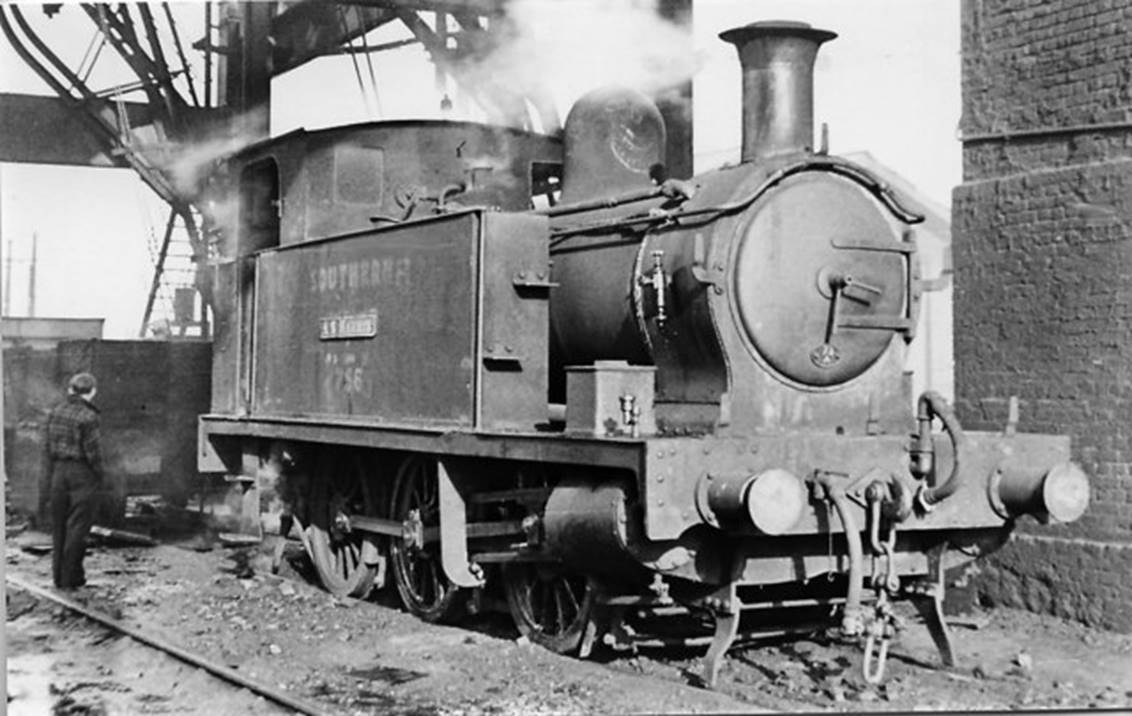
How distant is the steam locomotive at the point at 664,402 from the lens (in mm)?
5469

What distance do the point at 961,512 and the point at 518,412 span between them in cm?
209

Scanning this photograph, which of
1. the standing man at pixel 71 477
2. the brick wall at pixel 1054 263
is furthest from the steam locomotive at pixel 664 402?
the standing man at pixel 71 477

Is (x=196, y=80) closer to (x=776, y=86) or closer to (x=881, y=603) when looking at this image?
(x=776, y=86)

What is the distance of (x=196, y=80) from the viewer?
33.8 ft

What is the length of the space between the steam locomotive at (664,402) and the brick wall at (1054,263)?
107 centimetres

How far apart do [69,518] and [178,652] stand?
2.22 metres

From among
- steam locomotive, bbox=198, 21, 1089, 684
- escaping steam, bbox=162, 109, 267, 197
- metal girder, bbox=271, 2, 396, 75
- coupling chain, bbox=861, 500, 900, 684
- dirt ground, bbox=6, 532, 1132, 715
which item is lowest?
dirt ground, bbox=6, 532, 1132, 715

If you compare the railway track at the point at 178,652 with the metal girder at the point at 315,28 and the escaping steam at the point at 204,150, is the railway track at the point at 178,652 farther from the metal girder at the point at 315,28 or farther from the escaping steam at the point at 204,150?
the metal girder at the point at 315,28

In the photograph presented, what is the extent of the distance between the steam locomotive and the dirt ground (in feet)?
0.64

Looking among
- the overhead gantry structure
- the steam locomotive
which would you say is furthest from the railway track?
the overhead gantry structure

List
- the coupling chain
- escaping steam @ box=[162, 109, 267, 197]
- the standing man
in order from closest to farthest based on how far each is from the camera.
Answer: the coupling chain
the standing man
escaping steam @ box=[162, 109, 267, 197]

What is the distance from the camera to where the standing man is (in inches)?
321

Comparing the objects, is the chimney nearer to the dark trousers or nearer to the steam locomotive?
the steam locomotive

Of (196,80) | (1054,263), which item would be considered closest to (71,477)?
(196,80)
